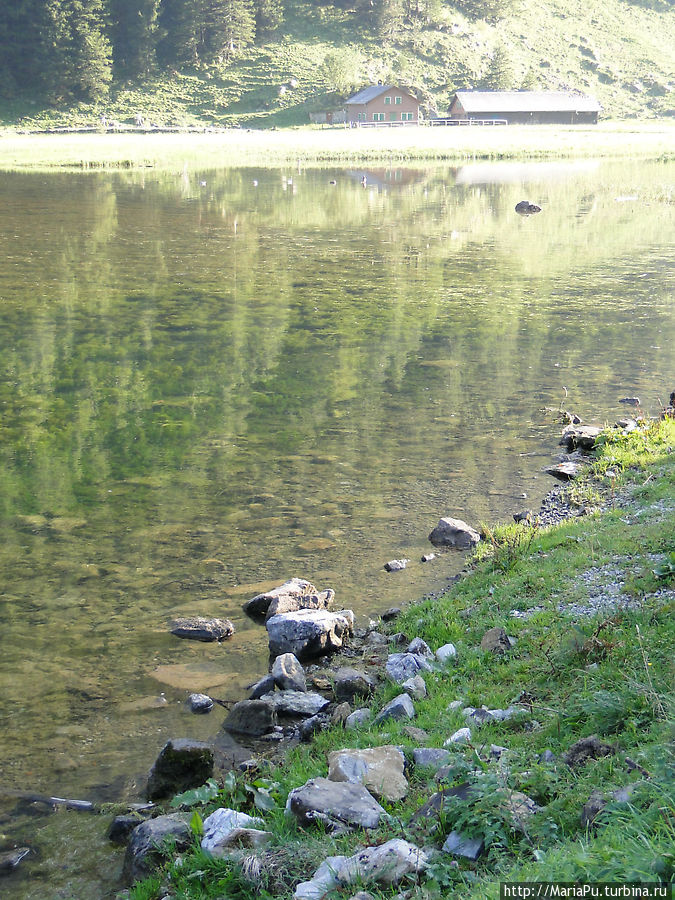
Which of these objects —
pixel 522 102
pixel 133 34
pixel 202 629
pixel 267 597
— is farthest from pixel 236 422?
pixel 133 34

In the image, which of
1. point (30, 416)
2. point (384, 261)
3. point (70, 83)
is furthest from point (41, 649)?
point (70, 83)

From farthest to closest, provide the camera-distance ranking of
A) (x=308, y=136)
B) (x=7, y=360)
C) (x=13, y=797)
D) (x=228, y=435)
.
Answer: (x=308, y=136)
(x=7, y=360)
(x=228, y=435)
(x=13, y=797)

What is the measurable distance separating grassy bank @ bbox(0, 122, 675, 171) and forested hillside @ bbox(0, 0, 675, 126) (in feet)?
64.8

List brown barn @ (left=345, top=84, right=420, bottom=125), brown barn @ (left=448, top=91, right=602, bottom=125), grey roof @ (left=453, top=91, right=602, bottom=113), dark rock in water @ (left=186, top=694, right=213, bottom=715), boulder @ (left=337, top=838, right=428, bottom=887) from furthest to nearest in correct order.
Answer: brown barn @ (left=448, top=91, right=602, bottom=125), grey roof @ (left=453, top=91, right=602, bottom=113), brown barn @ (left=345, top=84, right=420, bottom=125), dark rock in water @ (left=186, top=694, right=213, bottom=715), boulder @ (left=337, top=838, right=428, bottom=887)

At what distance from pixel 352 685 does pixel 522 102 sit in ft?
449

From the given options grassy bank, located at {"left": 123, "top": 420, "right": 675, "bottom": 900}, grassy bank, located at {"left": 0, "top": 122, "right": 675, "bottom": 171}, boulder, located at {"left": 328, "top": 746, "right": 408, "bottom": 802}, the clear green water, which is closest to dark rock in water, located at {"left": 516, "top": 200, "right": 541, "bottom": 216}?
the clear green water

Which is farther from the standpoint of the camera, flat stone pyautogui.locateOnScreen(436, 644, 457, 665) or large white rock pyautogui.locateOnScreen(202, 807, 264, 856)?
flat stone pyautogui.locateOnScreen(436, 644, 457, 665)

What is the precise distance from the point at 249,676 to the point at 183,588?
180 centimetres

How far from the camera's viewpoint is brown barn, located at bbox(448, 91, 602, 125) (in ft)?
418

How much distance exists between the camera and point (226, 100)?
12506 centimetres

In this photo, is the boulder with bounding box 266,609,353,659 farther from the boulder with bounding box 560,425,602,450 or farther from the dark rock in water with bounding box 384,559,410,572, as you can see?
the boulder with bounding box 560,425,602,450

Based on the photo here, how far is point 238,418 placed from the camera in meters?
15.6

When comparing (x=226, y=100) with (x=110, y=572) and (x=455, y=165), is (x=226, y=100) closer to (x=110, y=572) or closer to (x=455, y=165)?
(x=455, y=165)

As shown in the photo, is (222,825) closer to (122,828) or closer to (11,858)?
(122,828)
